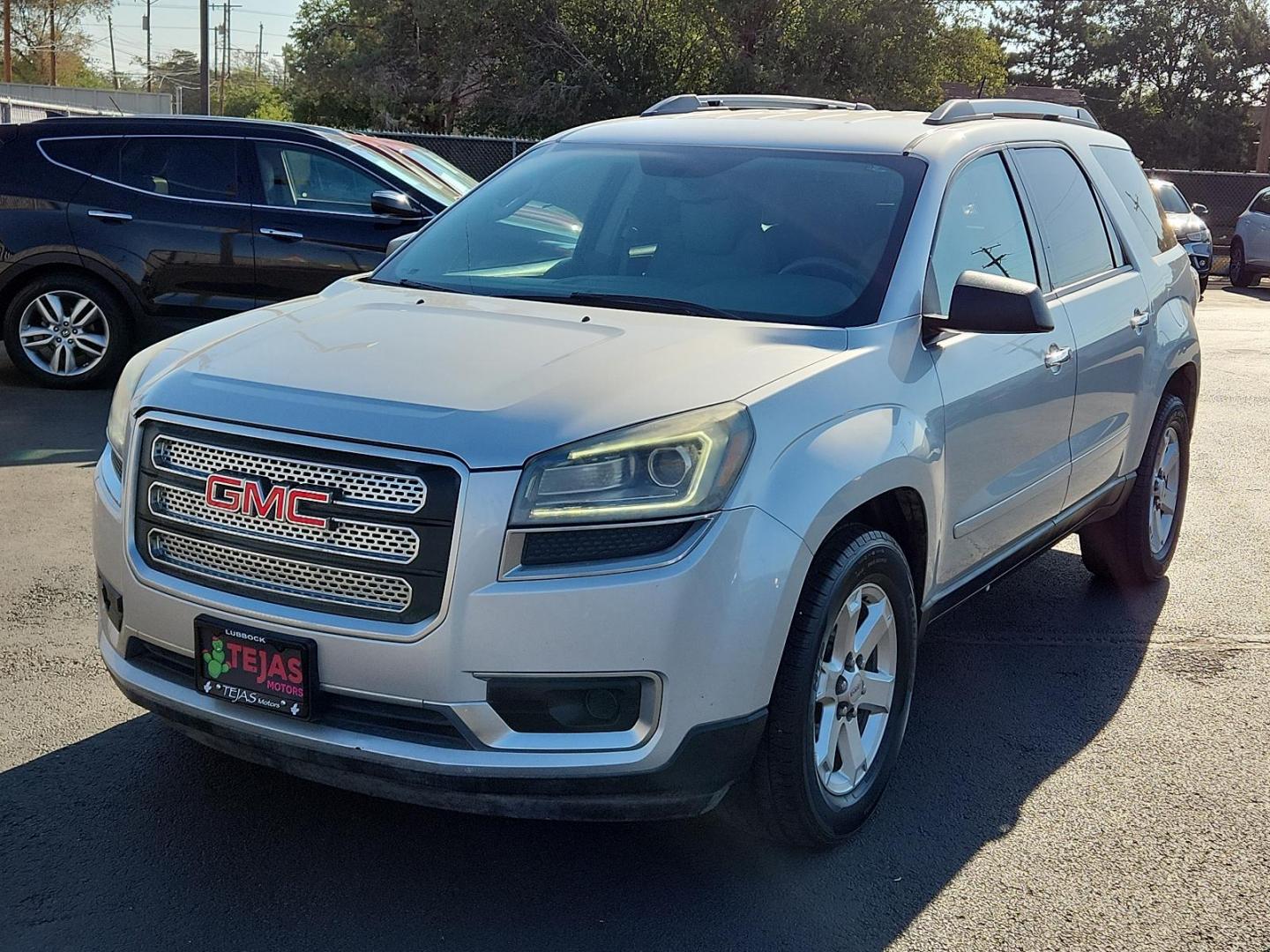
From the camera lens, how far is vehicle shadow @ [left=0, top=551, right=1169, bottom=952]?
10.3 feet

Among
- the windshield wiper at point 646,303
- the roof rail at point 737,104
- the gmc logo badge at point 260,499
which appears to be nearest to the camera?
the gmc logo badge at point 260,499

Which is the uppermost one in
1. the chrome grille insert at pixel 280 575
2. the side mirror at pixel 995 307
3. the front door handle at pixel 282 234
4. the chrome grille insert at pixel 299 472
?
→ the side mirror at pixel 995 307

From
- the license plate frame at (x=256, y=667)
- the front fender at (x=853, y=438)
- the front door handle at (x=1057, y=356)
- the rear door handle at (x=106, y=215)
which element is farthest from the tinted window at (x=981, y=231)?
the rear door handle at (x=106, y=215)

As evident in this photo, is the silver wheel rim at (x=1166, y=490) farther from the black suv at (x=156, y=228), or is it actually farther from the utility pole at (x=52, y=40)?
the utility pole at (x=52, y=40)

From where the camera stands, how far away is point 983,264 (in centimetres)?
434

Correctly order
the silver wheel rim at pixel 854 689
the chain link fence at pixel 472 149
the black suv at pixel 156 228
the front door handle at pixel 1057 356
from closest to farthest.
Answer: the silver wheel rim at pixel 854 689 < the front door handle at pixel 1057 356 < the black suv at pixel 156 228 < the chain link fence at pixel 472 149

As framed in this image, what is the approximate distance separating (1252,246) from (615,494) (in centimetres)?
2255

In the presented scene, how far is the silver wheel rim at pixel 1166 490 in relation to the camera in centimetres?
588

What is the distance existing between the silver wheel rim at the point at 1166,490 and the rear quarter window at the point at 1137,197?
0.77 m

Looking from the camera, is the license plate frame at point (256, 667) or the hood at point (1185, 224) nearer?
the license plate frame at point (256, 667)

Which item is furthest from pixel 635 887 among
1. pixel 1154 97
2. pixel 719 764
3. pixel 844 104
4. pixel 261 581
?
pixel 1154 97

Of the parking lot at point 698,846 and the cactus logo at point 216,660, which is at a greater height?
the cactus logo at point 216,660

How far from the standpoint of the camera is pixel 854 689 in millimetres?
3582

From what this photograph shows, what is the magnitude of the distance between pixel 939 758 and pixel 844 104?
2.59 meters
